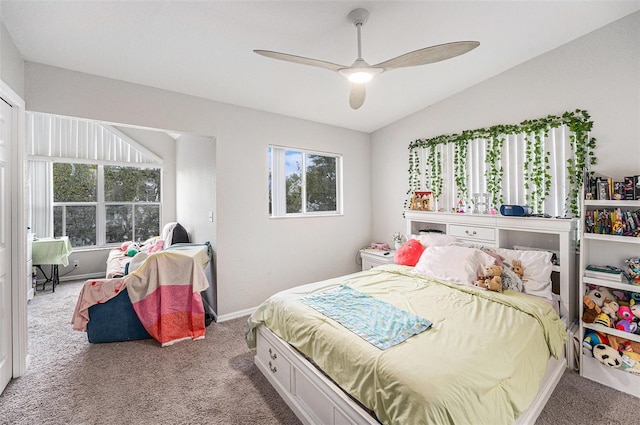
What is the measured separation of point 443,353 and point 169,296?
2.60 metres

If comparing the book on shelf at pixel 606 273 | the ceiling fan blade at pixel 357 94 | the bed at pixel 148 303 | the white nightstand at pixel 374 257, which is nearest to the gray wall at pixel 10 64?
the bed at pixel 148 303

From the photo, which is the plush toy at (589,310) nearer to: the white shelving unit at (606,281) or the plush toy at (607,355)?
the white shelving unit at (606,281)

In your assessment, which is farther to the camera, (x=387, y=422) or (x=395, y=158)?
(x=395, y=158)

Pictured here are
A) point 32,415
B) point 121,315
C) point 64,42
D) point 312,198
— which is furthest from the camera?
point 312,198

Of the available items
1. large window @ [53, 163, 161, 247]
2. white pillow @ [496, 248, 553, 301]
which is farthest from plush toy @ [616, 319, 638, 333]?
large window @ [53, 163, 161, 247]

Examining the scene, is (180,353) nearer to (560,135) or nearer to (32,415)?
(32,415)

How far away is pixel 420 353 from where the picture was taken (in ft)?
4.86

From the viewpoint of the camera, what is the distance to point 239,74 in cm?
280

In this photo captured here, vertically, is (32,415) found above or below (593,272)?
below

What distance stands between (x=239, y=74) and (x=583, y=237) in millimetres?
3386

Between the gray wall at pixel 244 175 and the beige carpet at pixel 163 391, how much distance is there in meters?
0.91

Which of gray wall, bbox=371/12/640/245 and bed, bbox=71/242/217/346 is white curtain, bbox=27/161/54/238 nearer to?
bed, bbox=71/242/217/346

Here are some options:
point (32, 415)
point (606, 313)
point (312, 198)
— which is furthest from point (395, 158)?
point (32, 415)

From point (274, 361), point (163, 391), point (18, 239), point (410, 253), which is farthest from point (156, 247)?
point (410, 253)
